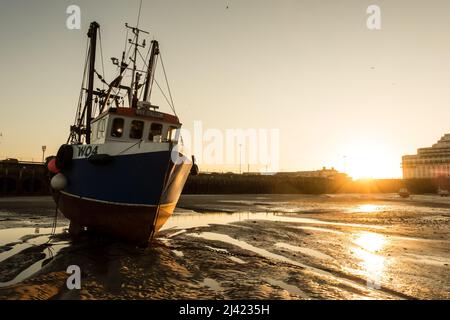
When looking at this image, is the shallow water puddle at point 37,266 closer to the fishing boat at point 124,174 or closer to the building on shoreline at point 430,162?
the fishing boat at point 124,174

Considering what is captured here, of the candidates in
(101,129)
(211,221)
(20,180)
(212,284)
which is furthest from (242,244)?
(20,180)

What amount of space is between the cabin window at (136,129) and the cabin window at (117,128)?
44cm

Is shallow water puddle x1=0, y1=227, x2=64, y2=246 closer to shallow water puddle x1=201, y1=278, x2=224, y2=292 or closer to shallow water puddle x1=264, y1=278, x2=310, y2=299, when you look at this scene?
shallow water puddle x1=201, y1=278, x2=224, y2=292

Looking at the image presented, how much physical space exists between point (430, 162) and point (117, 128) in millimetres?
200462

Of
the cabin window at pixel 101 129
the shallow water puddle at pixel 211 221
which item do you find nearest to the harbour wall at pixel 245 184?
the cabin window at pixel 101 129

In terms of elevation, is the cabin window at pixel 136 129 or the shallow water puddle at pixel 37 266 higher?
the cabin window at pixel 136 129

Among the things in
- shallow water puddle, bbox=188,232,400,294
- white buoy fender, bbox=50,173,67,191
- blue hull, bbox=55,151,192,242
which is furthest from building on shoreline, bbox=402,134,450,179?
white buoy fender, bbox=50,173,67,191

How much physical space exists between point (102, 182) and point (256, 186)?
62.1 meters

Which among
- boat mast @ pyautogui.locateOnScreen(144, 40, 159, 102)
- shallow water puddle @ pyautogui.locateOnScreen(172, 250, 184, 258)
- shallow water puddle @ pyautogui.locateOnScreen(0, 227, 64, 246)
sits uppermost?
boat mast @ pyautogui.locateOnScreen(144, 40, 159, 102)

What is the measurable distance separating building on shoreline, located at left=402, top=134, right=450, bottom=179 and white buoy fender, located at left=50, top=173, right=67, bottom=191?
185 meters

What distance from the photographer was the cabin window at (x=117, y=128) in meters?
12.6

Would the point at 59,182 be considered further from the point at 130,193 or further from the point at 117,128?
the point at 130,193

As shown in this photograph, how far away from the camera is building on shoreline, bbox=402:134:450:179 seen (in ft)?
540
